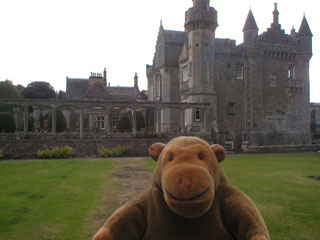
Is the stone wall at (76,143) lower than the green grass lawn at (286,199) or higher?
higher

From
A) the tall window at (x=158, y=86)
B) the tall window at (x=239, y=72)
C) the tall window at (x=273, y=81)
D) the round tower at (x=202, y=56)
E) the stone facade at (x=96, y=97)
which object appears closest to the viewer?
the round tower at (x=202, y=56)

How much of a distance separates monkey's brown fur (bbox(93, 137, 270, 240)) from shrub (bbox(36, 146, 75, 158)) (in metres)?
20.0

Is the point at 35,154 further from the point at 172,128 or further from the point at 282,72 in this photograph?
the point at 282,72

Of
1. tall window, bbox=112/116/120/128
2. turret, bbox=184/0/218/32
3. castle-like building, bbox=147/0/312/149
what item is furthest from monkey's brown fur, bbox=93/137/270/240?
tall window, bbox=112/116/120/128

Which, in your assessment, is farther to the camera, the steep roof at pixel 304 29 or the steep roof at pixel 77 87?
the steep roof at pixel 77 87

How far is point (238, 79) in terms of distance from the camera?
3152 cm

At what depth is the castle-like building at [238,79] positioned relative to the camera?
2848cm

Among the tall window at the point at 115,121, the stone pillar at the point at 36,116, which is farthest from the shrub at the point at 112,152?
the stone pillar at the point at 36,116

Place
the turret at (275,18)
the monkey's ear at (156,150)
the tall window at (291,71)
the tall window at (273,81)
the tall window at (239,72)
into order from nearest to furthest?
the monkey's ear at (156,150), the tall window at (239,72), the turret at (275,18), the tall window at (273,81), the tall window at (291,71)

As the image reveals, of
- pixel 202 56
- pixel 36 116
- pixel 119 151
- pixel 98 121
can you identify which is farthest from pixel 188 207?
pixel 36 116

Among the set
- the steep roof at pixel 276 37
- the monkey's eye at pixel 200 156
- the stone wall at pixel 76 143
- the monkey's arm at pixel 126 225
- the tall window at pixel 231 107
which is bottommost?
the stone wall at pixel 76 143

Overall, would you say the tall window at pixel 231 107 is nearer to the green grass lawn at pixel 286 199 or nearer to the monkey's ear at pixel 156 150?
the green grass lawn at pixel 286 199

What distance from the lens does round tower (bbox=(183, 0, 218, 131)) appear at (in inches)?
1103

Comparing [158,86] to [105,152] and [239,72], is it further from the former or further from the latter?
[105,152]
